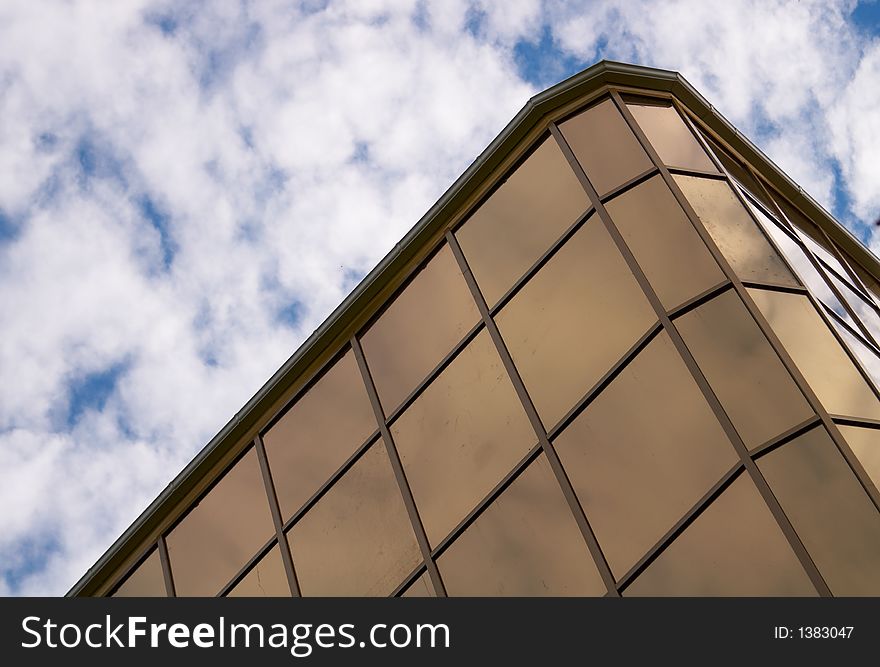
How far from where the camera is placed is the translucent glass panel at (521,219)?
13086mm

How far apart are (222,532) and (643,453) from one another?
24.6 ft

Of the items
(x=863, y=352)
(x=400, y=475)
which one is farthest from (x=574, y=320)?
(x=863, y=352)

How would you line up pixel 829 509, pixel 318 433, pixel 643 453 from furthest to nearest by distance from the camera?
pixel 318 433, pixel 643 453, pixel 829 509

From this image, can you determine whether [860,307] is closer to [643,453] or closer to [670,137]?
[670,137]

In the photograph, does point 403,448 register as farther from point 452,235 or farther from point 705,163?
point 705,163

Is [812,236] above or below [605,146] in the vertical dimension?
above

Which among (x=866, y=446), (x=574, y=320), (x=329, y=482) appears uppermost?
(x=329, y=482)

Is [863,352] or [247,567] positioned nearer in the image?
[863,352]

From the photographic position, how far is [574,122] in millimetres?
13922

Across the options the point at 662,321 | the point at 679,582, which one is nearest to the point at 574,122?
the point at 662,321

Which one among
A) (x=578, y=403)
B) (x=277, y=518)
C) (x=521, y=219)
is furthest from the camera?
(x=277, y=518)

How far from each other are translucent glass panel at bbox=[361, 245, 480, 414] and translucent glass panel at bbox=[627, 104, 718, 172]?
3.01 metres

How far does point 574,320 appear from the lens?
1218 centimetres

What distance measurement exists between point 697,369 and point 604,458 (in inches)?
52.9
